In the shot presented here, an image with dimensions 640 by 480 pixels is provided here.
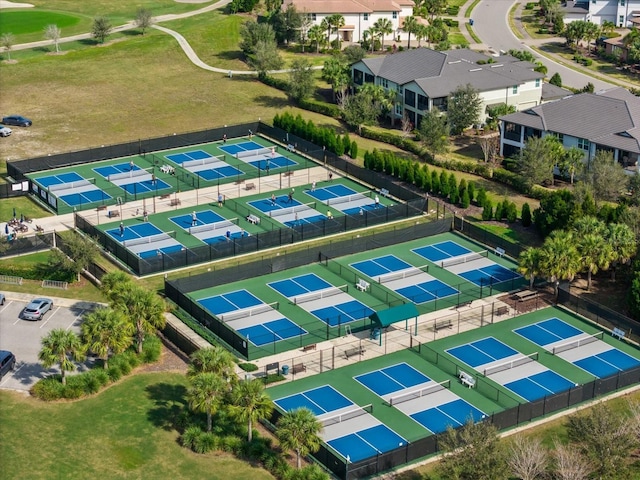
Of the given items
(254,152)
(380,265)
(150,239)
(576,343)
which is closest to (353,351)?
(380,265)

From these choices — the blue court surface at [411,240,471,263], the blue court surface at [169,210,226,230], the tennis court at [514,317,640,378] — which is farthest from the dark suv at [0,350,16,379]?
the blue court surface at [411,240,471,263]

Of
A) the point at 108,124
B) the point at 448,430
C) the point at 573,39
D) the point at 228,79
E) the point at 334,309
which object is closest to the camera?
the point at 448,430

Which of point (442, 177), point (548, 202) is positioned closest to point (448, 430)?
point (548, 202)

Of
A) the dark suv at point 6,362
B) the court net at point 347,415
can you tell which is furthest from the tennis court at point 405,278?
the dark suv at point 6,362

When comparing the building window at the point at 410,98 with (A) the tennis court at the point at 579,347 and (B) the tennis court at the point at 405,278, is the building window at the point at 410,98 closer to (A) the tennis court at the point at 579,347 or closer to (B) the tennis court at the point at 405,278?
(B) the tennis court at the point at 405,278

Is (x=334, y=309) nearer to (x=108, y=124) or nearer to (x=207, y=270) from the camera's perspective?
(x=207, y=270)

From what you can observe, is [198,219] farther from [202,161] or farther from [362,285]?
[362,285]

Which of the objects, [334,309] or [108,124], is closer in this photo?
[334,309]
